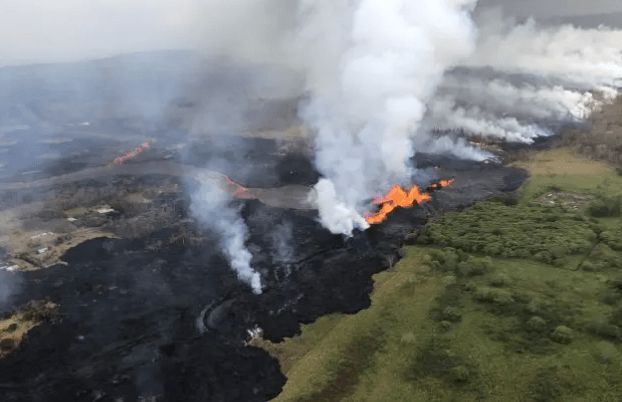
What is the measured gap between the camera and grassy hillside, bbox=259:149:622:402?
56.5m

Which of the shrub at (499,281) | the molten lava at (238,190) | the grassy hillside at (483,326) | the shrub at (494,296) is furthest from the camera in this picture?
the molten lava at (238,190)

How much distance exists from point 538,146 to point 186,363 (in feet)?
432

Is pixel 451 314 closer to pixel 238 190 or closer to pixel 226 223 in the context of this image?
pixel 226 223

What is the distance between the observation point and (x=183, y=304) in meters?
74.3

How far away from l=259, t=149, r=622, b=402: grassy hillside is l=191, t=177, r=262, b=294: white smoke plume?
16680mm

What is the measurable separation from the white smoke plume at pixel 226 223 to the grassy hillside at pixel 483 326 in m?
16.7

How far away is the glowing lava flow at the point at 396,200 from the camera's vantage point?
103750 millimetres

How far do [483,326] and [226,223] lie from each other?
51.6 metres

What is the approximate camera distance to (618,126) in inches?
6772

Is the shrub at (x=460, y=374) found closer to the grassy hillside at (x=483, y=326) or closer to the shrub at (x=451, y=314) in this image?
the grassy hillside at (x=483, y=326)

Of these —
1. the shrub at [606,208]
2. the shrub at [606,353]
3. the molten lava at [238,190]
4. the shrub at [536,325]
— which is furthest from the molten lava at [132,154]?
the shrub at [606,353]

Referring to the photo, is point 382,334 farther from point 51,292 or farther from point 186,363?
point 51,292

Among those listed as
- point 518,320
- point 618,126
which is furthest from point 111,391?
point 618,126

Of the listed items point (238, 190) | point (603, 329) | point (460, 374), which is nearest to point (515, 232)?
point (603, 329)
